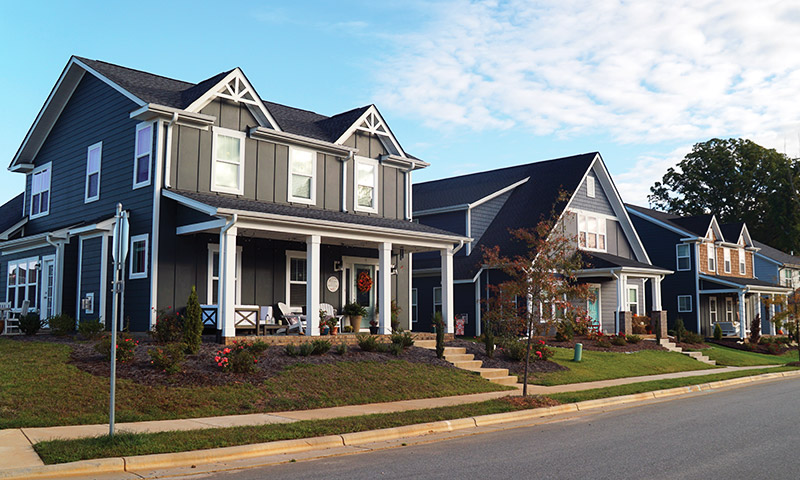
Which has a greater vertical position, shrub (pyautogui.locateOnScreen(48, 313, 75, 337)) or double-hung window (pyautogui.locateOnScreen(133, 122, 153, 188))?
double-hung window (pyautogui.locateOnScreen(133, 122, 153, 188))

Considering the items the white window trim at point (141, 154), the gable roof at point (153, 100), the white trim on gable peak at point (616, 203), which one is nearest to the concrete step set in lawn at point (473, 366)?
the gable roof at point (153, 100)

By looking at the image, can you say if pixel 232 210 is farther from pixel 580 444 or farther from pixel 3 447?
pixel 580 444

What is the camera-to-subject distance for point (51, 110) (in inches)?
931

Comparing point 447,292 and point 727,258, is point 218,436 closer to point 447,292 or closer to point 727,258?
point 447,292

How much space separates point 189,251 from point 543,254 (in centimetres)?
967

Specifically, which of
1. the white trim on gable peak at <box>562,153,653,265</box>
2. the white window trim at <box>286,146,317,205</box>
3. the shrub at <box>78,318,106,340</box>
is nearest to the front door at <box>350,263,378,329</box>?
the white window trim at <box>286,146,317,205</box>

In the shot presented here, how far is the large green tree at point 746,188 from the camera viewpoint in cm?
6725

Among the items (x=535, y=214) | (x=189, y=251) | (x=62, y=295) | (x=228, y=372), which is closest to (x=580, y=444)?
(x=228, y=372)

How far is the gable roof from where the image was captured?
65.2 feet

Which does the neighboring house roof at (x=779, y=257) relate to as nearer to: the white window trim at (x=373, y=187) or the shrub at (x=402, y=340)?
the white window trim at (x=373, y=187)

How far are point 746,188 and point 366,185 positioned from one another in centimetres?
5820

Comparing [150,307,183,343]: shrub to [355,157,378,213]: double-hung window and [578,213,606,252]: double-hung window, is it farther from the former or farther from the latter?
[578,213,606,252]: double-hung window

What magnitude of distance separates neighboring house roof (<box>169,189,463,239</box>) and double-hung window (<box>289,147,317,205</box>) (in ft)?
1.53

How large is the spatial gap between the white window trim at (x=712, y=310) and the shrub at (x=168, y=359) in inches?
1536
